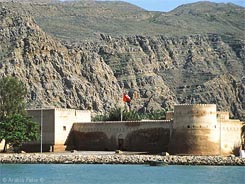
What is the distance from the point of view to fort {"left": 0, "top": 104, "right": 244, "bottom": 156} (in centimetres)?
7131

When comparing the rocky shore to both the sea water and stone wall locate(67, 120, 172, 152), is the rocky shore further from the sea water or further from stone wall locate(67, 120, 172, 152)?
stone wall locate(67, 120, 172, 152)

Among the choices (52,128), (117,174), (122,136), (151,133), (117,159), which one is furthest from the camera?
(52,128)

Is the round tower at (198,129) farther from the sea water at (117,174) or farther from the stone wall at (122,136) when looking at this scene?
the sea water at (117,174)

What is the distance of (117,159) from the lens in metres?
68.0

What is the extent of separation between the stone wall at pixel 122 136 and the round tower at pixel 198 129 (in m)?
4.87

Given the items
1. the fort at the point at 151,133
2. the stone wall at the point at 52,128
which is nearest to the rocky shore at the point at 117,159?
the fort at the point at 151,133

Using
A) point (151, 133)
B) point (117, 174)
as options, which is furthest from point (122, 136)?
point (117, 174)

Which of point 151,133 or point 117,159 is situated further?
point 151,133

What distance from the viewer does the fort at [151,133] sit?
71.3m

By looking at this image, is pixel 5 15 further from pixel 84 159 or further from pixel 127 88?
pixel 84 159

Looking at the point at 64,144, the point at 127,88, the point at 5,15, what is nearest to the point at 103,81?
the point at 127,88

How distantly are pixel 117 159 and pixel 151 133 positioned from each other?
10.9 meters

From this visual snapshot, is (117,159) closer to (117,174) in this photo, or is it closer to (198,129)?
(198,129)

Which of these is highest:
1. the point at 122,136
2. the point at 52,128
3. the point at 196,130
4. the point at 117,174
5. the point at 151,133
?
the point at 196,130
